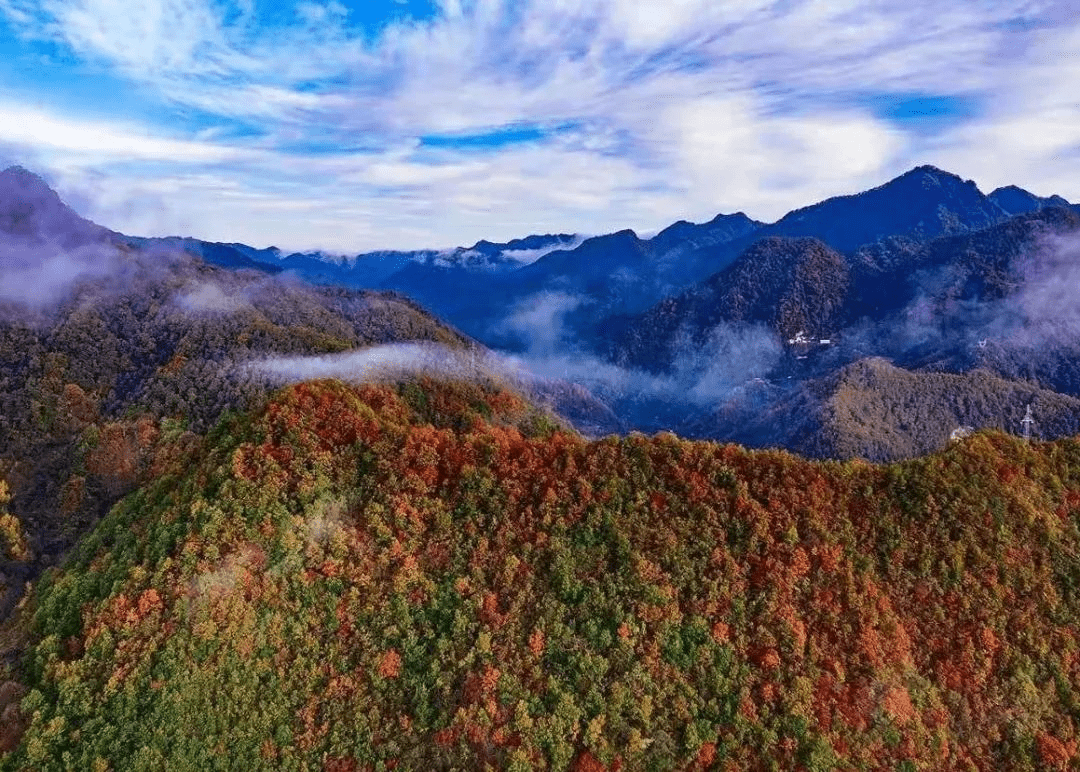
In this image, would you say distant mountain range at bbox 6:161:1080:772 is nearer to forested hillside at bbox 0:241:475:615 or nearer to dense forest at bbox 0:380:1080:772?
dense forest at bbox 0:380:1080:772

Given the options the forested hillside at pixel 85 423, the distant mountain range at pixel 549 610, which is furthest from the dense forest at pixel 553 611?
the forested hillside at pixel 85 423

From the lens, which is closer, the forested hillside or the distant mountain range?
the distant mountain range

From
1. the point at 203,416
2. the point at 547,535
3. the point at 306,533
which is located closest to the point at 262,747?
the point at 306,533

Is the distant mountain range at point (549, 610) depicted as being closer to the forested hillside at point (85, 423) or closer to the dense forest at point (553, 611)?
the dense forest at point (553, 611)

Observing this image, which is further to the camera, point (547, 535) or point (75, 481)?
point (75, 481)

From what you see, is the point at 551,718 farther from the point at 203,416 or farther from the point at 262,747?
the point at 203,416

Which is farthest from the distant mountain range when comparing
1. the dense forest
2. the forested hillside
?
the forested hillside

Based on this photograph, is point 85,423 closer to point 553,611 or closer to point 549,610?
point 549,610

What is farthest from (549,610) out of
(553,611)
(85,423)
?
(85,423)
